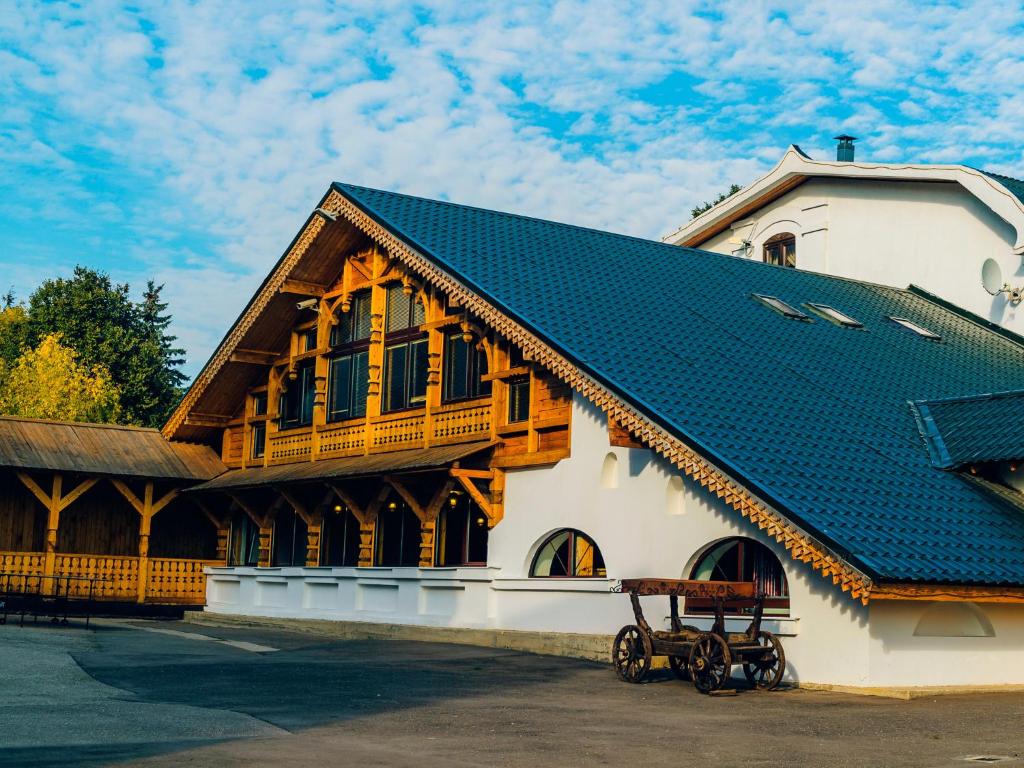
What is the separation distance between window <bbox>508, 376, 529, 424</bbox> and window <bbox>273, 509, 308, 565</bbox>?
792cm

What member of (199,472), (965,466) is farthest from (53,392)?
(965,466)

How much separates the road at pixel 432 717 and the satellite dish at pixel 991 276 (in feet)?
45.8

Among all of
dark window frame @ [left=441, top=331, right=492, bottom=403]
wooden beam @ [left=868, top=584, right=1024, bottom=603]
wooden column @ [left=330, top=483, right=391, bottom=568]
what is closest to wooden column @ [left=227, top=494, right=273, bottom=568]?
wooden column @ [left=330, top=483, right=391, bottom=568]

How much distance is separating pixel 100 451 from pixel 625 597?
1438cm

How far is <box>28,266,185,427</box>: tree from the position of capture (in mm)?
66500

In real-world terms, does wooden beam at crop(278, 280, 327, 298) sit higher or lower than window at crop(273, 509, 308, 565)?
higher

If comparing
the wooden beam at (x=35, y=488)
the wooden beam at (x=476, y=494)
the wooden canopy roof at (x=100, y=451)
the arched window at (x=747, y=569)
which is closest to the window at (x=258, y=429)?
the wooden canopy roof at (x=100, y=451)

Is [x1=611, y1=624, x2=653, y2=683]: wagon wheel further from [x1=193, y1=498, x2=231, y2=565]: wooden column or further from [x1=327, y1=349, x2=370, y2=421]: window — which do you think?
[x1=193, y1=498, x2=231, y2=565]: wooden column

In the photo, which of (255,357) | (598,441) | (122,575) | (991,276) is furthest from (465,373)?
(991,276)

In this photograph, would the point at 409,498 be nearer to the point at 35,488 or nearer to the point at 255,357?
the point at 255,357

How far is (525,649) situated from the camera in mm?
20969

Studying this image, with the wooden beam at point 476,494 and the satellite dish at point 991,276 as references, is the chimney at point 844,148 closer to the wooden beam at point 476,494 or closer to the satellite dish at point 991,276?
the satellite dish at point 991,276

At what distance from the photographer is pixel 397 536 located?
84.5 ft

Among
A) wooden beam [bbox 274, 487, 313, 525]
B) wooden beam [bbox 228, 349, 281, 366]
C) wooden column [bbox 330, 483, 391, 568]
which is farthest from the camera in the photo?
wooden beam [bbox 228, 349, 281, 366]
